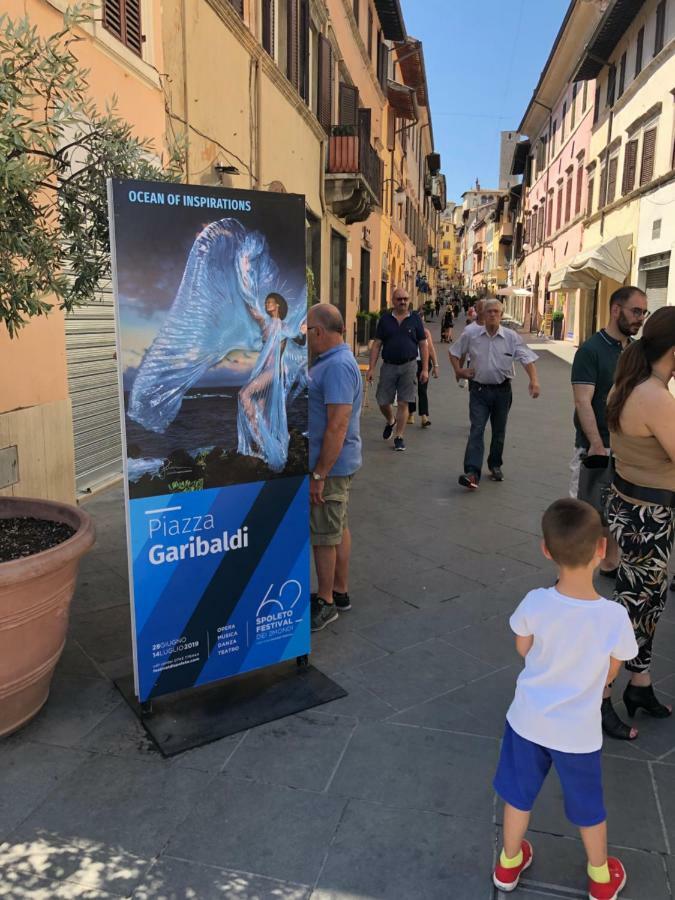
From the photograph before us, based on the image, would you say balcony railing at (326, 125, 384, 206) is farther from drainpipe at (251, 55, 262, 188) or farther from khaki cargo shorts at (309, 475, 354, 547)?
khaki cargo shorts at (309, 475, 354, 547)

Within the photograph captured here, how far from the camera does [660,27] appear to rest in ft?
59.4

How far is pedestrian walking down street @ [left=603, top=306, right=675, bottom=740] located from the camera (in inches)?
111

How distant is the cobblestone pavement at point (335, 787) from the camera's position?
2.21 m

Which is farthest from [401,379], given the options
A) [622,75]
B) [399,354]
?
[622,75]

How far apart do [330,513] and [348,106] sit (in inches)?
580

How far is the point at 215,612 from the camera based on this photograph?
3074mm

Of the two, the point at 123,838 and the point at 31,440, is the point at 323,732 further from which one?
the point at 31,440

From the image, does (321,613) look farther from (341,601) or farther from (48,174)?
(48,174)

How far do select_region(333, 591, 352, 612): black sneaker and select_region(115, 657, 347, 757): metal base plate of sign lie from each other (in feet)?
2.38

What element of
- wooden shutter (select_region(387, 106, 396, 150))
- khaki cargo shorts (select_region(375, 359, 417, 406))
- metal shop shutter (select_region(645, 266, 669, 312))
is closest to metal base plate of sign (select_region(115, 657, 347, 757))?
khaki cargo shorts (select_region(375, 359, 417, 406))

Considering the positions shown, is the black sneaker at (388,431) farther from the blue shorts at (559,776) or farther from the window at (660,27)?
the window at (660,27)

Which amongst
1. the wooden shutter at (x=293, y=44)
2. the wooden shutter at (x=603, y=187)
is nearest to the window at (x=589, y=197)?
the wooden shutter at (x=603, y=187)

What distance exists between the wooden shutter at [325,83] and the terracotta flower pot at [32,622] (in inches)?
543

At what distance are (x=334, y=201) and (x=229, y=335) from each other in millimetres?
14076
